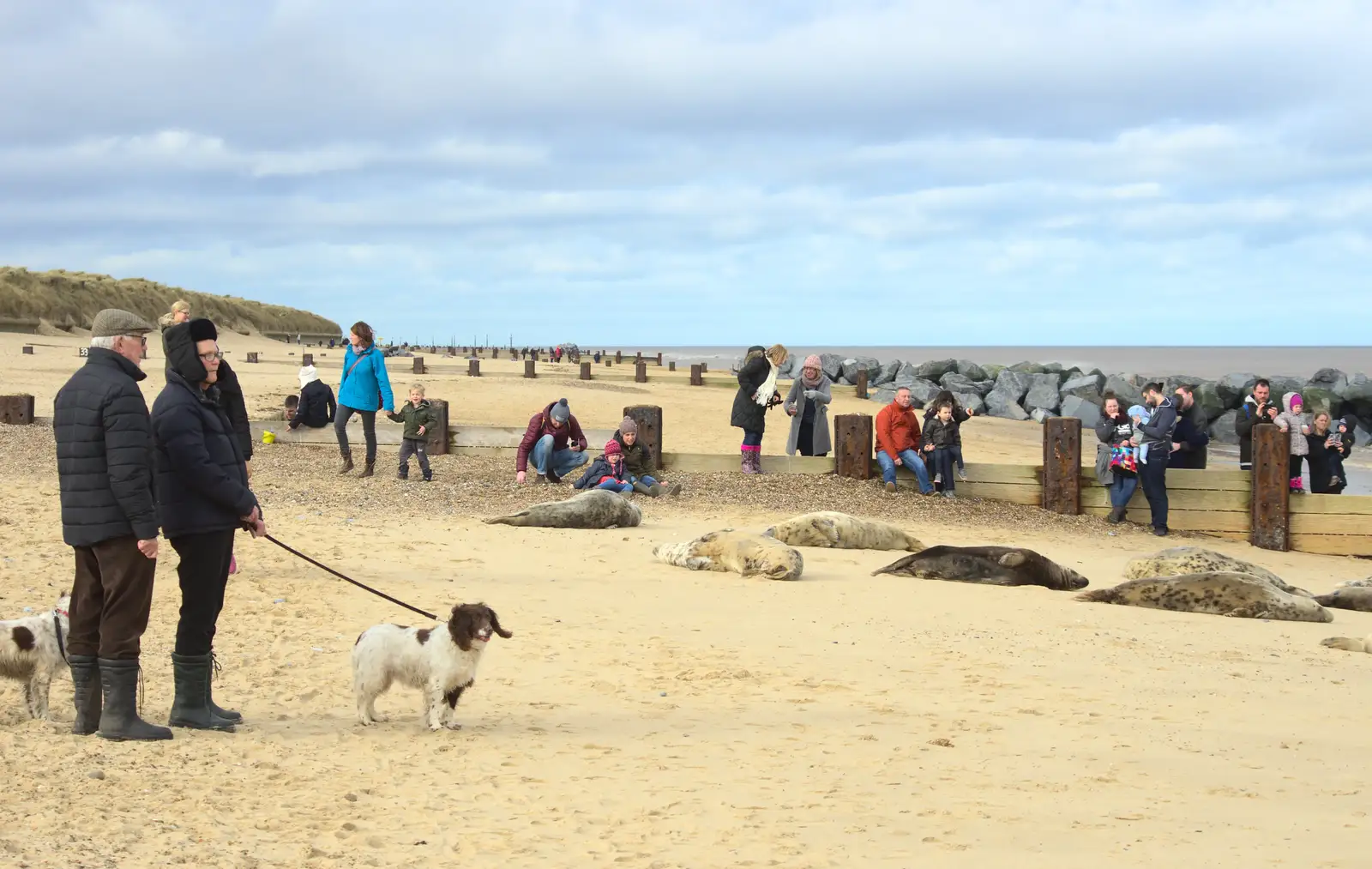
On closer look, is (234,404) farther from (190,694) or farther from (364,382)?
(364,382)

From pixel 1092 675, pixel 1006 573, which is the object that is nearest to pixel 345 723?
pixel 1092 675

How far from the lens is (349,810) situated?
5156 millimetres

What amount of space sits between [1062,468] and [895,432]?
207cm

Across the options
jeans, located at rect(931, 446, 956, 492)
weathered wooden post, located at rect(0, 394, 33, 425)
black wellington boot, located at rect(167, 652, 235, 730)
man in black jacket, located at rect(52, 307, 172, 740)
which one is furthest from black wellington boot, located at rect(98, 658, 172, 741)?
weathered wooden post, located at rect(0, 394, 33, 425)

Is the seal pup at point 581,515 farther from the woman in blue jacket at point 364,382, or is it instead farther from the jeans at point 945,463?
the jeans at point 945,463

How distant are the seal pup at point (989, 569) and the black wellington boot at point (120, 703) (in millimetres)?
6907

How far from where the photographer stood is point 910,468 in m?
15.8

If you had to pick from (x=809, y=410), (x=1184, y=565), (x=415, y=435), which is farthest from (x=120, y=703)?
(x=809, y=410)

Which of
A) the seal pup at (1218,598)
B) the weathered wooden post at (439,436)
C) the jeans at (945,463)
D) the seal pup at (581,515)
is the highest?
the weathered wooden post at (439,436)

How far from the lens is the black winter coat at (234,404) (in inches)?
335

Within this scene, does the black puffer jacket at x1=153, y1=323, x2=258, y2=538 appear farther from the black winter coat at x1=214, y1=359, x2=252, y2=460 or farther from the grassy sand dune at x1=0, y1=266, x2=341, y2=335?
the grassy sand dune at x1=0, y1=266, x2=341, y2=335

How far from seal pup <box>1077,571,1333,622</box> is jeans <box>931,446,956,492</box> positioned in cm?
501

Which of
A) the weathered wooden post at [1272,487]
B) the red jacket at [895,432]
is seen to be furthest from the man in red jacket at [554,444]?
the weathered wooden post at [1272,487]

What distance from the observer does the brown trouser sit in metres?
5.70
